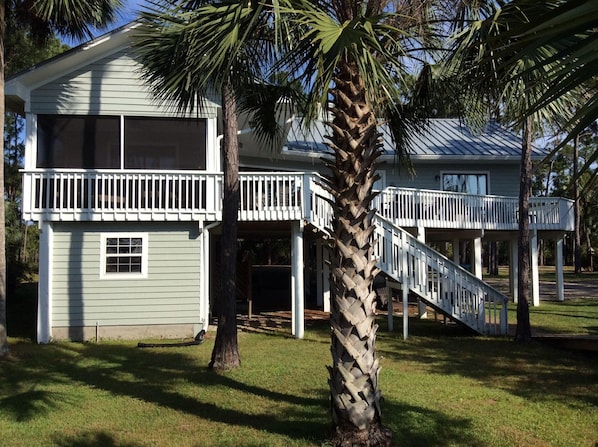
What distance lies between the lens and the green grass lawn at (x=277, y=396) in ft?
18.9

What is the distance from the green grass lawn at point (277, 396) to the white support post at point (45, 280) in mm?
1045

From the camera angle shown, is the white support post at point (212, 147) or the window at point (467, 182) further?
the window at point (467, 182)

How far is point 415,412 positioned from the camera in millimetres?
6461

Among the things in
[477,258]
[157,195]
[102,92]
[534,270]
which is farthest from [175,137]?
[534,270]

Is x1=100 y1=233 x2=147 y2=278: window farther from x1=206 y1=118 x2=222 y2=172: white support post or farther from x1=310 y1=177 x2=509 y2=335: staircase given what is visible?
x1=310 y1=177 x2=509 y2=335: staircase

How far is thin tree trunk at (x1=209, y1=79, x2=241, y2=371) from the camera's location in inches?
350

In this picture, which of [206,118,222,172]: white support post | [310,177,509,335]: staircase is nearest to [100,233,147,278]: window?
[206,118,222,172]: white support post

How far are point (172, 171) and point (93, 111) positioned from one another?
2.53 meters

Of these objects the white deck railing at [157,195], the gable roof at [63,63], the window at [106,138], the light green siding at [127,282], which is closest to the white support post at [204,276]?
the light green siding at [127,282]

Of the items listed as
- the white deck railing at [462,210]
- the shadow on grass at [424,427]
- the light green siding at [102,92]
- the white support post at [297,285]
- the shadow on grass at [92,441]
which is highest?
the light green siding at [102,92]

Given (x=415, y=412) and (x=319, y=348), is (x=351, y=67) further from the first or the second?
(x=319, y=348)

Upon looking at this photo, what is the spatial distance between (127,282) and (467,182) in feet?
41.9

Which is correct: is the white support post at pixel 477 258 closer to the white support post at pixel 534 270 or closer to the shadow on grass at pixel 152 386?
the white support post at pixel 534 270

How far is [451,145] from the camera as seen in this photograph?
20078 mm
